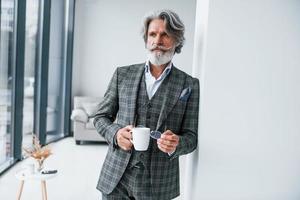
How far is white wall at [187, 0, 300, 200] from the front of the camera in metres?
0.99

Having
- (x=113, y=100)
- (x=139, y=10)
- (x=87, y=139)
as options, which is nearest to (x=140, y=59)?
(x=139, y=10)

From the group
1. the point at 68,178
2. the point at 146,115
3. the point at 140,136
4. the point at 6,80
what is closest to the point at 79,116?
the point at 6,80

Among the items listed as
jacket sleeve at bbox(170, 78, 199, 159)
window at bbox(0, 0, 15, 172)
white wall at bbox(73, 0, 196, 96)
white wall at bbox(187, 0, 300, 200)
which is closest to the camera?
white wall at bbox(187, 0, 300, 200)

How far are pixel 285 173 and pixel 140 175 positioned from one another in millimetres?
517

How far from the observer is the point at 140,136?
0.99 meters

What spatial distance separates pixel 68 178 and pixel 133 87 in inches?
101

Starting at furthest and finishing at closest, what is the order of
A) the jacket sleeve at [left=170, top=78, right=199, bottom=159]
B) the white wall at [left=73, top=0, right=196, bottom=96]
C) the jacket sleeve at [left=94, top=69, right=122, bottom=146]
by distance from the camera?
the white wall at [left=73, top=0, right=196, bottom=96]
the jacket sleeve at [left=94, top=69, right=122, bottom=146]
the jacket sleeve at [left=170, top=78, right=199, bottom=159]

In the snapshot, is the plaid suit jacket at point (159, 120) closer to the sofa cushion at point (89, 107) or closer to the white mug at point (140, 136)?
the white mug at point (140, 136)

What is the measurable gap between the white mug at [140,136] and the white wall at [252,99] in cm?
21

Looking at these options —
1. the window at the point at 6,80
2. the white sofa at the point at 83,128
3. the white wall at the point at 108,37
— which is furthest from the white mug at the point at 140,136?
the white wall at the point at 108,37

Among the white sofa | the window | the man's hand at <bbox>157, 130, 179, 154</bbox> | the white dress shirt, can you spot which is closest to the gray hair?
the white dress shirt

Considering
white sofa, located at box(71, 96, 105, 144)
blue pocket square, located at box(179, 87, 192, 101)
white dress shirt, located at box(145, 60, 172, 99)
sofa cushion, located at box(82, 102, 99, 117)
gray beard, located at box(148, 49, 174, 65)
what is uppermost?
gray beard, located at box(148, 49, 174, 65)

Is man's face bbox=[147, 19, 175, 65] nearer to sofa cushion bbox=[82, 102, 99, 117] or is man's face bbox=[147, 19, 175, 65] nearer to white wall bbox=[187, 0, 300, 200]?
white wall bbox=[187, 0, 300, 200]

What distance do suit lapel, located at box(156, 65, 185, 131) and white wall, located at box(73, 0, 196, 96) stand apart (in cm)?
486
